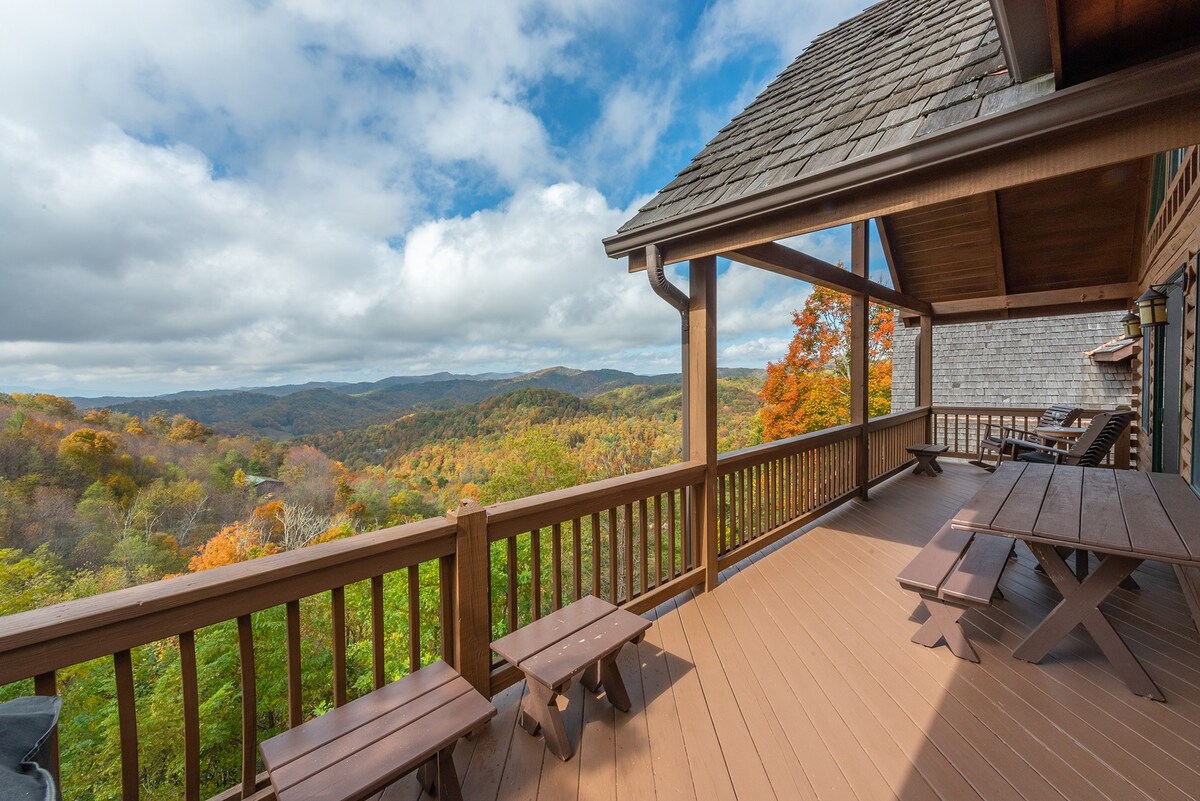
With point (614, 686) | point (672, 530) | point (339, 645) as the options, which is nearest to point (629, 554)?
point (672, 530)

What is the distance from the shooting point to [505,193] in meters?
26.1

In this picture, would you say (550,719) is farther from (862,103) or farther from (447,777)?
(862,103)

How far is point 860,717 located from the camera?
1946mm

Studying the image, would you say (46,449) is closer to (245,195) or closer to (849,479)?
(245,195)

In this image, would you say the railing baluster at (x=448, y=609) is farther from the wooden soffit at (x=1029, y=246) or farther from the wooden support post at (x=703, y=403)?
the wooden soffit at (x=1029, y=246)

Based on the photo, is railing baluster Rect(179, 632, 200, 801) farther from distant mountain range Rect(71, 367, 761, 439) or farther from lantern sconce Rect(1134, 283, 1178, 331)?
distant mountain range Rect(71, 367, 761, 439)

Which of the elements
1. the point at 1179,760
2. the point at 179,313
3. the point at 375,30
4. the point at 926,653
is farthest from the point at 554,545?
the point at 179,313

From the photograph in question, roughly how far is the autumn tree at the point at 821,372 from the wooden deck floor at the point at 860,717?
1374 cm

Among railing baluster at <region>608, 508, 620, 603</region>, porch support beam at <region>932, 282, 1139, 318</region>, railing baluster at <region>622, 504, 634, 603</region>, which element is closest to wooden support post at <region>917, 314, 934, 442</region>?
porch support beam at <region>932, 282, 1139, 318</region>

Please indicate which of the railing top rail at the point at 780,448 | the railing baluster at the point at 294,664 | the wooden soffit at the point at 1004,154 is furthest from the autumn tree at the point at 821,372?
the railing baluster at the point at 294,664

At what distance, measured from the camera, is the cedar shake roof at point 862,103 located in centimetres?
194

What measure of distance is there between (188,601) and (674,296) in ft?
8.70

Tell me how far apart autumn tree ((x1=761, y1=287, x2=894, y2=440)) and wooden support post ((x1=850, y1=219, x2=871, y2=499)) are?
11.4 meters

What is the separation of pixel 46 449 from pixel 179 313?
17766mm
